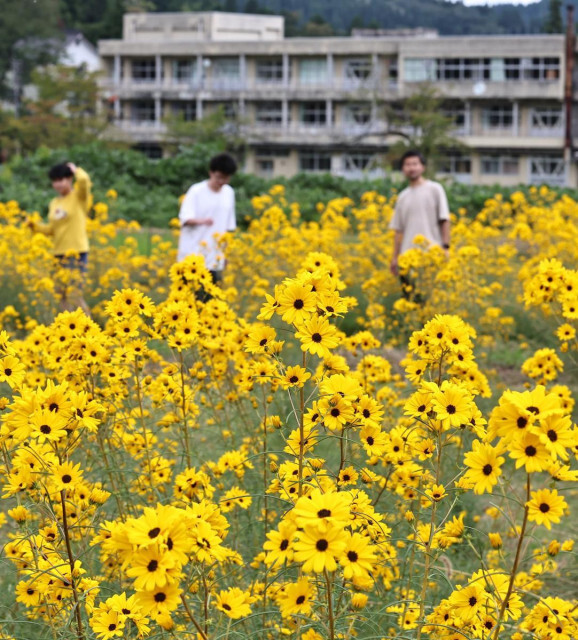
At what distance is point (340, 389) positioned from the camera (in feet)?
6.68

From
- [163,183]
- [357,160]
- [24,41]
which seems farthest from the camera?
[24,41]

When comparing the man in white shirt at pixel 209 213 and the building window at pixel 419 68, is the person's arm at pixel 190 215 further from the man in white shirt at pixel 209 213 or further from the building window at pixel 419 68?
the building window at pixel 419 68

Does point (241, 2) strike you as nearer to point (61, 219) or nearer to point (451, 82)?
point (451, 82)

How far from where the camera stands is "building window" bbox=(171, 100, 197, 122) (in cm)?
4870

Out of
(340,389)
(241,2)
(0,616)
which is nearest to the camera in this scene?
(340,389)

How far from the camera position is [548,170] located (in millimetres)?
42719

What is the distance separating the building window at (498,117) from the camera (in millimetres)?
43031

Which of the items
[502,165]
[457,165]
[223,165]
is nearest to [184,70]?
[457,165]

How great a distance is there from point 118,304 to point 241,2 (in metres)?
101

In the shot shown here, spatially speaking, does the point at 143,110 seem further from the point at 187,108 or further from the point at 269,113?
the point at 269,113

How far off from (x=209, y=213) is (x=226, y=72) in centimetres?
4261

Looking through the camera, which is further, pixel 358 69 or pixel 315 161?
pixel 358 69

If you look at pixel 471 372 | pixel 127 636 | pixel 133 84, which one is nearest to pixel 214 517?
pixel 127 636

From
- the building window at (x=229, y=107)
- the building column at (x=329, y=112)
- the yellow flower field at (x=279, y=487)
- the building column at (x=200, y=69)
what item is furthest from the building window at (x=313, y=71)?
the yellow flower field at (x=279, y=487)
